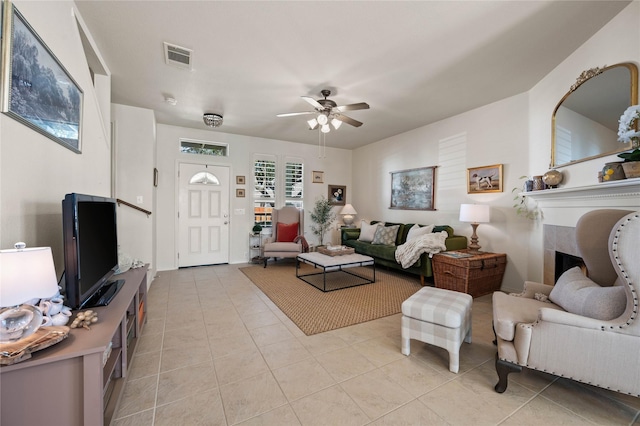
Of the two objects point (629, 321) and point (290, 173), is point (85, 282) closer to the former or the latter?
point (629, 321)

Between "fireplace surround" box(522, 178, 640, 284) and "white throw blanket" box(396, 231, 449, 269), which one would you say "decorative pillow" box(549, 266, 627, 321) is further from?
"white throw blanket" box(396, 231, 449, 269)

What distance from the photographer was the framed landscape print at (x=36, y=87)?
1182 millimetres

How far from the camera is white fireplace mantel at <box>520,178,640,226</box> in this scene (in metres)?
1.82

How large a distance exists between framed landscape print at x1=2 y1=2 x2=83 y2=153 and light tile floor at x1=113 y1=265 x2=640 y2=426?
64.0 inches

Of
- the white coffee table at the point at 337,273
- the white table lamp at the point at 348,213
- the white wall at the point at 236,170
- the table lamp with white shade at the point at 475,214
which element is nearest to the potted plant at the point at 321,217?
the white wall at the point at 236,170

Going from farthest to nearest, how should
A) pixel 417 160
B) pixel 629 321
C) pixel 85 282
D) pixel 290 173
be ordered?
pixel 290 173, pixel 417 160, pixel 85 282, pixel 629 321

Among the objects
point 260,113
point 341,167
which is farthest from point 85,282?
point 341,167

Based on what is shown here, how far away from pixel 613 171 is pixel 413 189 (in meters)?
3.05

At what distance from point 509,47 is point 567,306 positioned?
2.18 meters

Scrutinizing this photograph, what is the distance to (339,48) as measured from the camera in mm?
2355

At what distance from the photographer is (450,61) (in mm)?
2572

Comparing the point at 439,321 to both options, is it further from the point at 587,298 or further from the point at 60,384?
the point at 60,384

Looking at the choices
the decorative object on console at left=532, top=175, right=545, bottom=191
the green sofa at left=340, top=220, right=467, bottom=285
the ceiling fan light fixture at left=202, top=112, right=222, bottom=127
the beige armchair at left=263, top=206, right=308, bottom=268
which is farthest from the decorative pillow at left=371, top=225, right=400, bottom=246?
the ceiling fan light fixture at left=202, top=112, right=222, bottom=127

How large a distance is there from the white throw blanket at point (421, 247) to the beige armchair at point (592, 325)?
5.89ft
